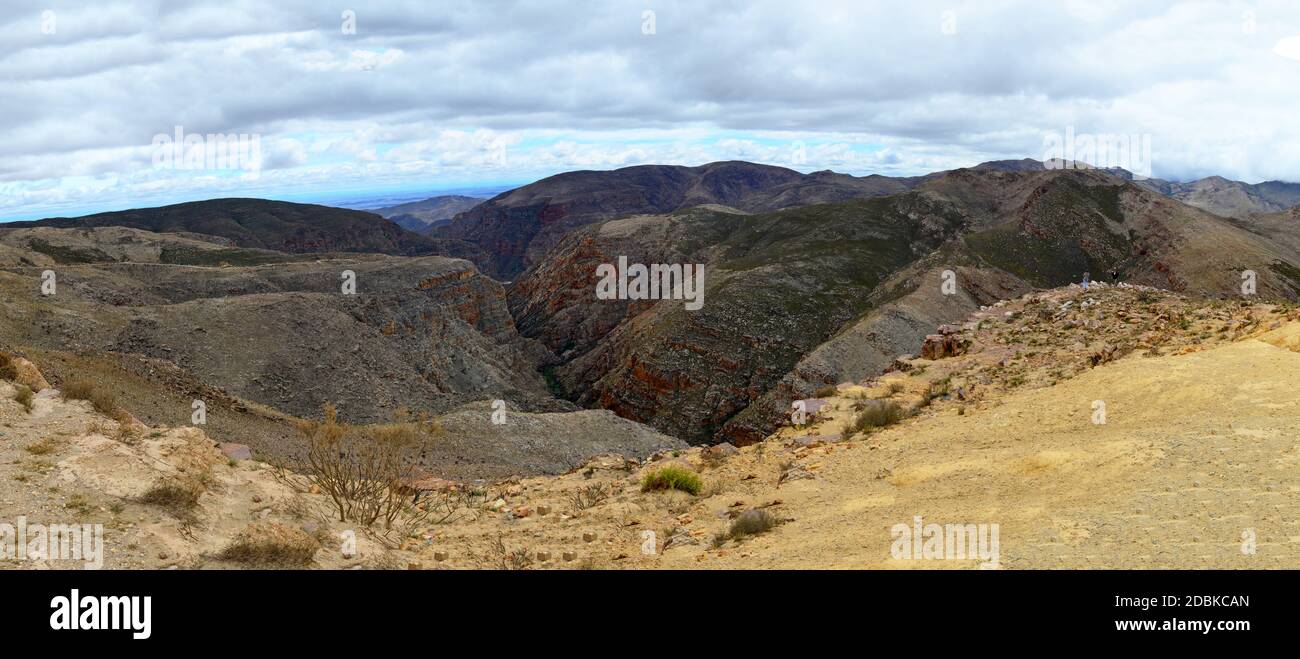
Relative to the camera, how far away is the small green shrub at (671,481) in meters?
12.6

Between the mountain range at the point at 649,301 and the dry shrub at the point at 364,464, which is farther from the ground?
the mountain range at the point at 649,301

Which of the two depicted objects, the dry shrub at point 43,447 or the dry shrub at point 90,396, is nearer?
the dry shrub at point 43,447

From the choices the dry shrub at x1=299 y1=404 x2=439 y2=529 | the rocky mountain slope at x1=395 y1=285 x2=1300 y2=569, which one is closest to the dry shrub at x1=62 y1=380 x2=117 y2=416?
the dry shrub at x1=299 y1=404 x2=439 y2=529

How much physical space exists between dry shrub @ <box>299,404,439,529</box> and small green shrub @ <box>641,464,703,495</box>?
4321mm

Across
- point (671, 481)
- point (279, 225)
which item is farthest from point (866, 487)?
point (279, 225)

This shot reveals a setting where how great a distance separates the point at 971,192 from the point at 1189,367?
10309 cm

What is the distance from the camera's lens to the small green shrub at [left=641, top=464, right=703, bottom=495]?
41.4 ft

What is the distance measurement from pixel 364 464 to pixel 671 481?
1060cm

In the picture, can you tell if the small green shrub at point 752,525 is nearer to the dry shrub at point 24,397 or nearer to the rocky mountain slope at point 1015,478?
the rocky mountain slope at point 1015,478

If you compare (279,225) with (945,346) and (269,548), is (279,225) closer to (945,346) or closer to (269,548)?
(945,346)

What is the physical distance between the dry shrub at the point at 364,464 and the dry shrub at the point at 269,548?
6.52 ft

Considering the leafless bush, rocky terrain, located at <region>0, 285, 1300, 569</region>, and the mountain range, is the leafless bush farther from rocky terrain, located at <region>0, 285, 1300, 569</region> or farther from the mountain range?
the mountain range

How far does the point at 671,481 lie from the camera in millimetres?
12797

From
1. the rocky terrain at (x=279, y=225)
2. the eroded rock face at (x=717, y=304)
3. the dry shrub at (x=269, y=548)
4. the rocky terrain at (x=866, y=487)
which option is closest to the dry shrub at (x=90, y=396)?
the rocky terrain at (x=866, y=487)
